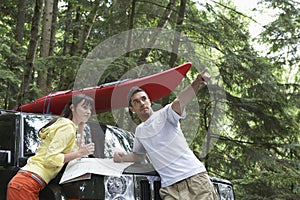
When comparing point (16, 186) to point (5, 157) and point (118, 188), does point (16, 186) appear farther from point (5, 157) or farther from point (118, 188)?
point (118, 188)

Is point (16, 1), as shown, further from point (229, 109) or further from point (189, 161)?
point (189, 161)

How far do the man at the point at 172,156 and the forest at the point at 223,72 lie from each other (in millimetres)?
4607

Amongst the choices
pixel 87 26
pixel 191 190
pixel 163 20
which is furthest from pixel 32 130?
pixel 87 26

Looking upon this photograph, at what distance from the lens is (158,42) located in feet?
38.6

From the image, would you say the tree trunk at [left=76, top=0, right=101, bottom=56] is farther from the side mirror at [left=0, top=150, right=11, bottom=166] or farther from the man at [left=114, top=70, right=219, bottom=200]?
the man at [left=114, top=70, right=219, bottom=200]

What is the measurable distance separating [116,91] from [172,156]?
195 centimetres

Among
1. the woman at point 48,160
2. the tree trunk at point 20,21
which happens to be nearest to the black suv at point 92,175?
the woman at point 48,160

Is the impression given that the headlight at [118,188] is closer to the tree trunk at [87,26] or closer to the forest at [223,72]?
the forest at [223,72]

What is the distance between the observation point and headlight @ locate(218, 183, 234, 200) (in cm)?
495

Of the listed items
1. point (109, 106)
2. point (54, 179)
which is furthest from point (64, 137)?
point (109, 106)

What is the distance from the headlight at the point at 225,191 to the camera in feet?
16.3

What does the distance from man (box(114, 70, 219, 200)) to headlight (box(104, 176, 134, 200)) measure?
29cm

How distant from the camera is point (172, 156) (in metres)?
4.04

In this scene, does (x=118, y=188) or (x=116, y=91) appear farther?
(x=116, y=91)
